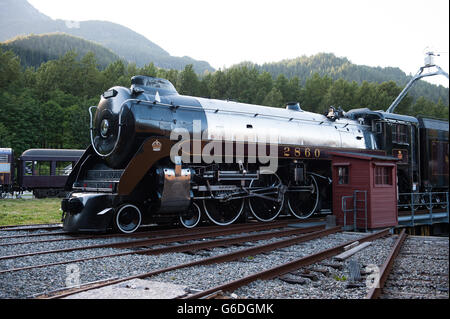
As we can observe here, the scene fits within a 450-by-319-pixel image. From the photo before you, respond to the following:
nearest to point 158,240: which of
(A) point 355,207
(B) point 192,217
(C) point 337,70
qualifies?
(B) point 192,217

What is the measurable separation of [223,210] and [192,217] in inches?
48.1

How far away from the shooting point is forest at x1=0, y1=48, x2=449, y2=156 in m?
36.1

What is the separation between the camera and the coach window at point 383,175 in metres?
11.9

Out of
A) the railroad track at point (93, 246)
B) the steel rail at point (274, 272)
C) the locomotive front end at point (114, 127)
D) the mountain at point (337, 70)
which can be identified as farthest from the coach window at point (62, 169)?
the mountain at point (337, 70)

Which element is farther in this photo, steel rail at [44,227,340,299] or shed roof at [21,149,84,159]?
shed roof at [21,149,84,159]

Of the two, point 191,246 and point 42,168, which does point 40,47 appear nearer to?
point 42,168

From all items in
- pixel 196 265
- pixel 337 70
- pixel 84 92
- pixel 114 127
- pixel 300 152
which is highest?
pixel 337 70

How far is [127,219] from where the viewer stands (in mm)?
9391

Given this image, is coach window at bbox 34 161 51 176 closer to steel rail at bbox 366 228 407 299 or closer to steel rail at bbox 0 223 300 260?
steel rail at bbox 0 223 300 260

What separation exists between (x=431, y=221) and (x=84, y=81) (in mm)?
40491

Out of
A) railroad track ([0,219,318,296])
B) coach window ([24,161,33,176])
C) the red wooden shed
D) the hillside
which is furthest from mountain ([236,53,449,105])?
railroad track ([0,219,318,296])

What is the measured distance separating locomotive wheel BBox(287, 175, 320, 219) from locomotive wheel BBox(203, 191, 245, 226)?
2.09 metres

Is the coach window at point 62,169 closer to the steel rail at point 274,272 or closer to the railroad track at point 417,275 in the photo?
the steel rail at point 274,272
